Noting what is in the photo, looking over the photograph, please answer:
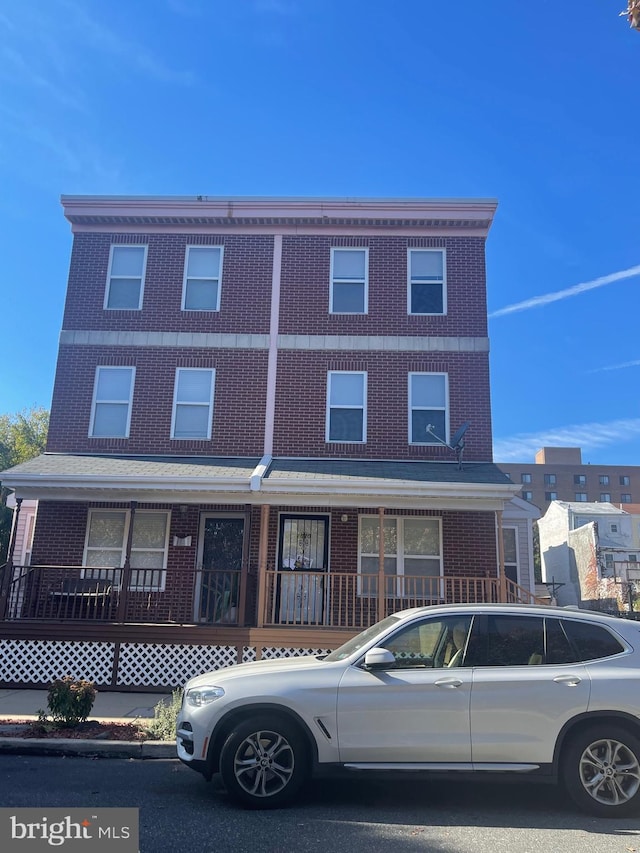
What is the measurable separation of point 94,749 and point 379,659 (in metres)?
3.65

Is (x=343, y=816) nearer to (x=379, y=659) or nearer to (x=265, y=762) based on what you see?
(x=265, y=762)

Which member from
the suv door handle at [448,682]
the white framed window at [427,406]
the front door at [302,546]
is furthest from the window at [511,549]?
the suv door handle at [448,682]

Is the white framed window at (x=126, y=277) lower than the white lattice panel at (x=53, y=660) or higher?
higher

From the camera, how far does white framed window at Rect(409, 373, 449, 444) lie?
538 inches

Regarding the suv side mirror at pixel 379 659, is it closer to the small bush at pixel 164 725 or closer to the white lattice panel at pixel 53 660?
the small bush at pixel 164 725

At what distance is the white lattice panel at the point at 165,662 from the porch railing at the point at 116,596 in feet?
1.46

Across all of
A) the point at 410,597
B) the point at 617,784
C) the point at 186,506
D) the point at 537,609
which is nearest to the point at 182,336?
the point at 186,506

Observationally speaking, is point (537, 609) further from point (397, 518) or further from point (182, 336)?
point (182, 336)

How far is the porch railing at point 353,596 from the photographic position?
11.2 meters

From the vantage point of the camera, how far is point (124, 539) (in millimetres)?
13297

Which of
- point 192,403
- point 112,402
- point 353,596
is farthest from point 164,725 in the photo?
point 112,402

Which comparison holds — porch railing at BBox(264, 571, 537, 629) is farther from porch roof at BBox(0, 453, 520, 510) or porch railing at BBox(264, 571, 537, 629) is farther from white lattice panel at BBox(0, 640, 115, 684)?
white lattice panel at BBox(0, 640, 115, 684)

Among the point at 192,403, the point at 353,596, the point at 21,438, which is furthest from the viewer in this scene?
the point at 21,438

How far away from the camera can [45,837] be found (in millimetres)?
4203
